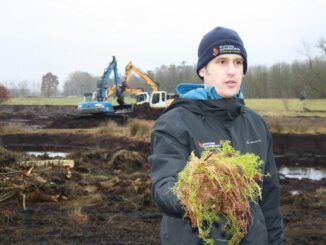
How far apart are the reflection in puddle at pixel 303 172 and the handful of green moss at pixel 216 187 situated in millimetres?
14566

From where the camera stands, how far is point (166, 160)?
2.00m

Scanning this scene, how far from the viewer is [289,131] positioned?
22.5 metres

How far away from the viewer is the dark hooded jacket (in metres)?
1.98

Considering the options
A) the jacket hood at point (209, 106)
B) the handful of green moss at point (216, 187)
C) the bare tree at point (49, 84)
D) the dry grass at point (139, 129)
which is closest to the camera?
the handful of green moss at point (216, 187)

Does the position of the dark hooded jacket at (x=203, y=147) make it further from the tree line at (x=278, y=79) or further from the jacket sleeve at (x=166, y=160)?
the tree line at (x=278, y=79)

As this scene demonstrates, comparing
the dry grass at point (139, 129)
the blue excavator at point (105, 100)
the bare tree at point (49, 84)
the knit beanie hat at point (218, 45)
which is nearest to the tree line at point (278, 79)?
the blue excavator at point (105, 100)

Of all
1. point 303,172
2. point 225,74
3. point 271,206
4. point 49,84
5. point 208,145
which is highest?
point 49,84

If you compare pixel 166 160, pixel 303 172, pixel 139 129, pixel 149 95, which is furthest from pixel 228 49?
pixel 149 95

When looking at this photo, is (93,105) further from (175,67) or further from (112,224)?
(175,67)

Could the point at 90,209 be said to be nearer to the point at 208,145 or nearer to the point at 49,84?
the point at 208,145

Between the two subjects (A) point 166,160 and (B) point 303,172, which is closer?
(A) point 166,160

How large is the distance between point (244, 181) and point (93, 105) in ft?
92.7

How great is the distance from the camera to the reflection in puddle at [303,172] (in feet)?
52.2

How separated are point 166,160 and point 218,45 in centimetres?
70
